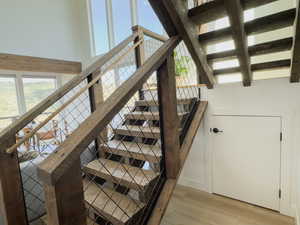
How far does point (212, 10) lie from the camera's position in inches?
50.8

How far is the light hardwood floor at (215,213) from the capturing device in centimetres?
184

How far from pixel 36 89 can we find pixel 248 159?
6.04 metres

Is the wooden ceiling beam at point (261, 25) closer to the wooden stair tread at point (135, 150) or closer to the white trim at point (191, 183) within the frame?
the wooden stair tread at point (135, 150)

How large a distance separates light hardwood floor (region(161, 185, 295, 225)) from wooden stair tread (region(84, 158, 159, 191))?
0.79m

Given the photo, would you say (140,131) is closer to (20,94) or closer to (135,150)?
(135,150)

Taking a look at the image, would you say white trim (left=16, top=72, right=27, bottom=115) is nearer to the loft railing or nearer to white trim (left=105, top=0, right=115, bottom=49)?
white trim (left=105, top=0, right=115, bottom=49)

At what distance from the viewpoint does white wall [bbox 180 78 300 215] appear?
1789mm

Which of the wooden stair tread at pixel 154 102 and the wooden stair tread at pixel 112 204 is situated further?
the wooden stair tread at pixel 154 102

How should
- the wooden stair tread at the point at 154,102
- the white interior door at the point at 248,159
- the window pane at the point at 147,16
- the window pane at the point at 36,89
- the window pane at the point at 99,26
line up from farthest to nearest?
the window pane at the point at 36,89 < the window pane at the point at 99,26 < the window pane at the point at 147,16 < the wooden stair tread at the point at 154,102 < the white interior door at the point at 248,159

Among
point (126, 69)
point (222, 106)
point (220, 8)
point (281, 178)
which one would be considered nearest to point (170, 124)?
point (220, 8)

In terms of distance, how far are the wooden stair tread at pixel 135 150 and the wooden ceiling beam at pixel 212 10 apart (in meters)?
1.19

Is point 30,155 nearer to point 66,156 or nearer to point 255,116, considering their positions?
point 66,156

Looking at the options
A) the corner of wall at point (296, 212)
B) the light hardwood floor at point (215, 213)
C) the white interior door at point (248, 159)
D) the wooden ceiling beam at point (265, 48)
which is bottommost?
the light hardwood floor at point (215, 213)

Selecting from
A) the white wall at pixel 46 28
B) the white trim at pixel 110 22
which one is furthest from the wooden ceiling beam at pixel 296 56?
the white wall at pixel 46 28
